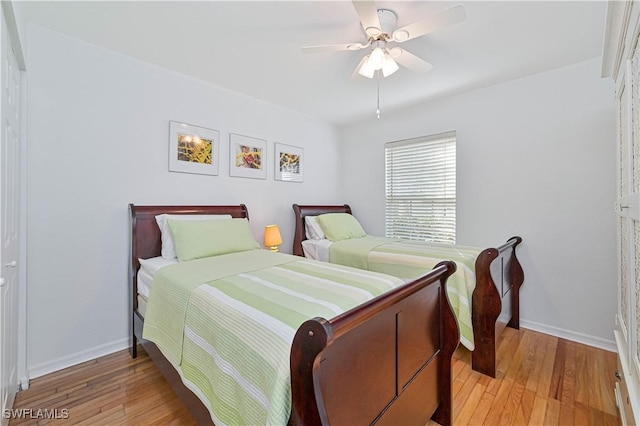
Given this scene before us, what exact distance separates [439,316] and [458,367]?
896mm

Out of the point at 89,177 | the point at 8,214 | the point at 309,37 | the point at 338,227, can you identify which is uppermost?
the point at 309,37

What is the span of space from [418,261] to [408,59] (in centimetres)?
157

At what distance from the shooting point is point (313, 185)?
155 inches

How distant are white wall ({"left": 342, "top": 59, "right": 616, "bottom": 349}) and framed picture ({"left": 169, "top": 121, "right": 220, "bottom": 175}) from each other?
8.64 ft

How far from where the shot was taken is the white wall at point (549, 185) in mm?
2354

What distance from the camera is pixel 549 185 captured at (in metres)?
2.60

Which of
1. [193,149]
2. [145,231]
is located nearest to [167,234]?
[145,231]

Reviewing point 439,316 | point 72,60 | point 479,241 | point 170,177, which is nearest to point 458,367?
point 439,316

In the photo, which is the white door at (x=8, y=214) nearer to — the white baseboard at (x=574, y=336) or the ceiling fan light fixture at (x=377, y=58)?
the ceiling fan light fixture at (x=377, y=58)

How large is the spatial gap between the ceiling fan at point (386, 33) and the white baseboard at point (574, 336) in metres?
2.61

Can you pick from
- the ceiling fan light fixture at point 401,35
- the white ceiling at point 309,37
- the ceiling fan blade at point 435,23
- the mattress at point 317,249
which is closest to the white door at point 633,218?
the ceiling fan blade at point 435,23

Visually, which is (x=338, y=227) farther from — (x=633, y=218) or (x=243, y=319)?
(x=633, y=218)

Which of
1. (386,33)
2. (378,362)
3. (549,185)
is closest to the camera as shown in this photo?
(378,362)

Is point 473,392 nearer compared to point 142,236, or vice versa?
point 473,392
